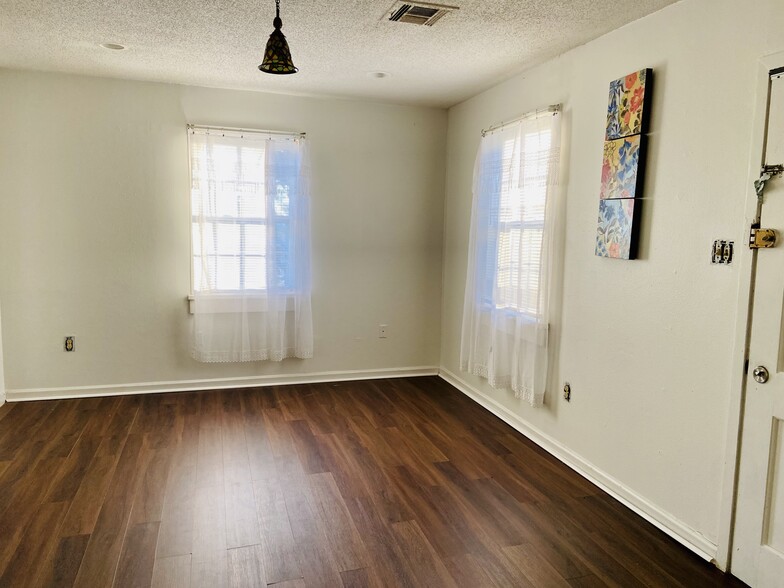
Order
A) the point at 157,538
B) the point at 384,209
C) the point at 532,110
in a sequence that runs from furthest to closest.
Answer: the point at 384,209 → the point at 532,110 → the point at 157,538

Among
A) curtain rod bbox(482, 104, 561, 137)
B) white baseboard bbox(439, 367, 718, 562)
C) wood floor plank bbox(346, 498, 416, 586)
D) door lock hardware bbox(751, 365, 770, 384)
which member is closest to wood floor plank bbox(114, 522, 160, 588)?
wood floor plank bbox(346, 498, 416, 586)

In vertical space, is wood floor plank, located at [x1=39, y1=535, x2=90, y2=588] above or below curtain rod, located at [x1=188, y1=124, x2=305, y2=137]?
below

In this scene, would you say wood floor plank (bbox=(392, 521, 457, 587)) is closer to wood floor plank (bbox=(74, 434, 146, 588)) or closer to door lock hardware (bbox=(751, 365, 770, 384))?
wood floor plank (bbox=(74, 434, 146, 588))

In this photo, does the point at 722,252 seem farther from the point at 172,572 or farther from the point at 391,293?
the point at 391,293

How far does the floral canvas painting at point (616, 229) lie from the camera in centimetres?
271

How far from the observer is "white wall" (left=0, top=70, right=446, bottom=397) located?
4.04 meters

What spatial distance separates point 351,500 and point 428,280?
260 cm

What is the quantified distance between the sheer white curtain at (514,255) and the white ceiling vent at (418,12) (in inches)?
37.9

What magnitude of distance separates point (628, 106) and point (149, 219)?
11.2 feet

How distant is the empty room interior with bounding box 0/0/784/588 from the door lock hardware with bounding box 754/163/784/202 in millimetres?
45

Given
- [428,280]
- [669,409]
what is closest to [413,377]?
[428,280]

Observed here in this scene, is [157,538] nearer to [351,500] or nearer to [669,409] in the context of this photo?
[351,500]

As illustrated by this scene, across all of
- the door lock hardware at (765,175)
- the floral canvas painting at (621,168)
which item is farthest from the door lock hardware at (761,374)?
the floral canvas painting at (621,168)

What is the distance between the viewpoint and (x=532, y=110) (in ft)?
11.7
